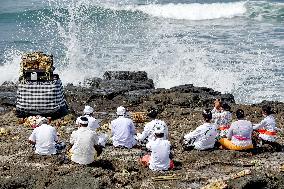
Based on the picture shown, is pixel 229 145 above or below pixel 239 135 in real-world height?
below

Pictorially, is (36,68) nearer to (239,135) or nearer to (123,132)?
(123,132)

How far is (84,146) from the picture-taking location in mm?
11562

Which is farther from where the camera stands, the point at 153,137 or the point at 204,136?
the point at 204,136

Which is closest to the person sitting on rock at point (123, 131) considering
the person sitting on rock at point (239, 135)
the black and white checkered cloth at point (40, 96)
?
the person sitting on rock at point (239, 135)

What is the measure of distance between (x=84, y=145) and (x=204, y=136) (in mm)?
2964

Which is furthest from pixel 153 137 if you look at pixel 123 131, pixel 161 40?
pixel 161 40

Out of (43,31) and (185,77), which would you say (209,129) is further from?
(43,31)

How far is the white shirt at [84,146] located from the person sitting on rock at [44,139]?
77cm

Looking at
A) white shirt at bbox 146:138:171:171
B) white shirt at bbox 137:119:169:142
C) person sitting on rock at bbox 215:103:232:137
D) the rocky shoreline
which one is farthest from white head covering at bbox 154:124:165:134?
person sitting on rock at bbox 215:103:232:137

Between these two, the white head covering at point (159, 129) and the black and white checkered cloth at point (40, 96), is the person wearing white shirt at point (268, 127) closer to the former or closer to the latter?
the white head covering at point (159, 129)

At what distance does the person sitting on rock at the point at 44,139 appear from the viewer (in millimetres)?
12227

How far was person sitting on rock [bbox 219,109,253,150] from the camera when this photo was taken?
41.9 feet

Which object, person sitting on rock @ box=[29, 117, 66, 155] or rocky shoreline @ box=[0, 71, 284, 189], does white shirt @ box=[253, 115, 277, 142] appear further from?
person sitting on rock @ box=[29, 117, 66, 155]

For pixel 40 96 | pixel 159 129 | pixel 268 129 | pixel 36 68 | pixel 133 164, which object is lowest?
pixel 133 164
